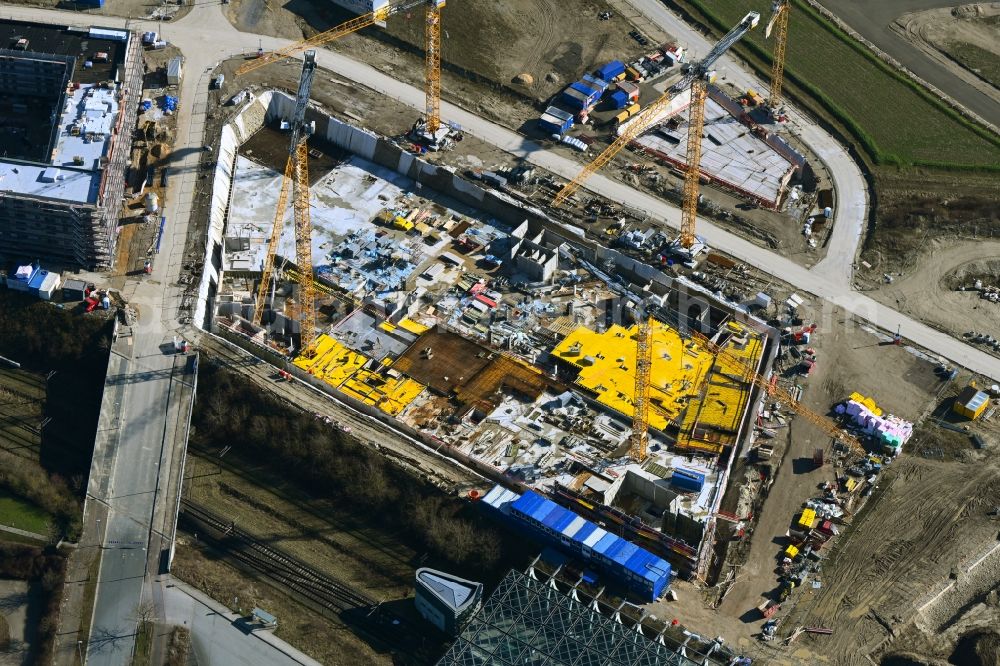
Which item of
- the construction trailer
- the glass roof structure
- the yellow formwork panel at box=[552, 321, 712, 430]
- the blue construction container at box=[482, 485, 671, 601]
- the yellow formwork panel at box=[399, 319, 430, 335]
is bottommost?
the glass roof structure

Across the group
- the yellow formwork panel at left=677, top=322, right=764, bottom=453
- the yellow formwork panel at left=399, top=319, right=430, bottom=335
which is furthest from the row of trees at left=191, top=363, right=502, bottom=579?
the yellow formwork panel at left=677, top=322, right=764, bottom=453

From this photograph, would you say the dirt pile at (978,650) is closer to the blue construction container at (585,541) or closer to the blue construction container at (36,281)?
the blue construction container at (585,541)

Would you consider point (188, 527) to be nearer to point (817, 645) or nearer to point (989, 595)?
point (817, 645)

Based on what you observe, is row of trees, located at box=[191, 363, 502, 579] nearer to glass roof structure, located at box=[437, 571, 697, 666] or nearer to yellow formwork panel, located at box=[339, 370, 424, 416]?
yellow formwork panel, located at box=[339, 370, 424, 416]

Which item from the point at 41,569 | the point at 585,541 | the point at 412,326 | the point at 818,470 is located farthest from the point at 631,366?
the point at 41,569

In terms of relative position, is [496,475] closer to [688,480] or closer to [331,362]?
[688,480]

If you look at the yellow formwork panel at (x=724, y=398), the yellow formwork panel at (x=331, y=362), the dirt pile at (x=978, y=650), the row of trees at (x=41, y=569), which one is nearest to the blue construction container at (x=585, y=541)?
the yellow formwork panel at (x=724, y=398)
